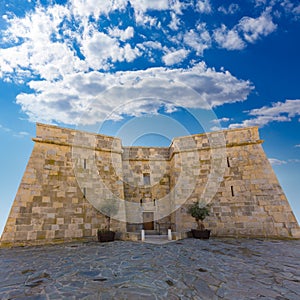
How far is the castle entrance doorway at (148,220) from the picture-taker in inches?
449

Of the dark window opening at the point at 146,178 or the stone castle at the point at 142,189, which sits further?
the dark window opening at the point at 146,178

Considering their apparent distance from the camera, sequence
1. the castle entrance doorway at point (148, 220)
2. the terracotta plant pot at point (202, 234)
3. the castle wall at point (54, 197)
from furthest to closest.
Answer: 1. the castle entrance doorway at point (148, 220)
2. the terracotta plant pot at point (202, 234)
3. the castle wall at point (54, 197)

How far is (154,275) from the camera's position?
3.94 m

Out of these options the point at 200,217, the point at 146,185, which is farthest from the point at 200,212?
the point at 146,185

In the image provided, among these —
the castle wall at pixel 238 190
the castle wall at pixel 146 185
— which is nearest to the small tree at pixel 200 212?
the castle wall at pixel 238 190

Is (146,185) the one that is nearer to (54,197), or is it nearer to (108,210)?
(108,210)

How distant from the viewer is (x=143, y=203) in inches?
466

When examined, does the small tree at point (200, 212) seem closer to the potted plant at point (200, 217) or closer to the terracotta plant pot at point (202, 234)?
the potted plant at point (200, 217)

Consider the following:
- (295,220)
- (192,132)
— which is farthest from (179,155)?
(295,220)

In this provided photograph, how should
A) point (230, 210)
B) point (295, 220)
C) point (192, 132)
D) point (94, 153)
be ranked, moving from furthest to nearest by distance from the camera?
1. point (192, 132)
2. point (94, 153)
3. point (230, 210)
4. point (295, 220)

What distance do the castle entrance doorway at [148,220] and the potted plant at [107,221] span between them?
240 centimetres

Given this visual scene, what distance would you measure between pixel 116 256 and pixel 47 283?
7.84 ft

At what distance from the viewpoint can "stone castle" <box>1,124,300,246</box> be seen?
870 cm

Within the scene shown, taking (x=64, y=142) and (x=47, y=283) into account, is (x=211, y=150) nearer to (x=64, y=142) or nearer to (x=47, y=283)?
(x=64, y=142)
